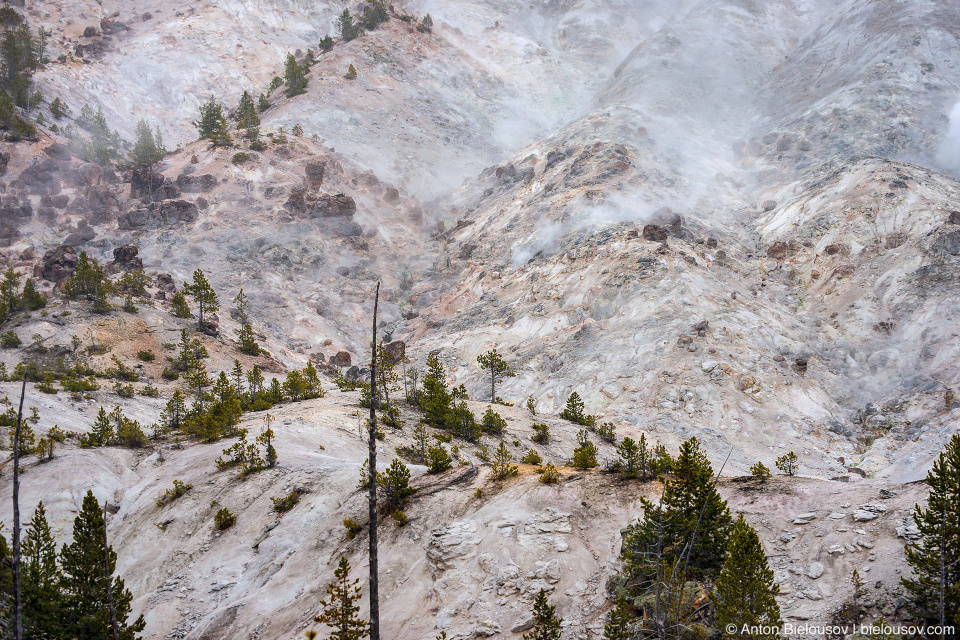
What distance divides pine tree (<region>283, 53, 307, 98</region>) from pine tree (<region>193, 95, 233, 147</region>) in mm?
14680

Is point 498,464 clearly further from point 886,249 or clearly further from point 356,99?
point 356,99

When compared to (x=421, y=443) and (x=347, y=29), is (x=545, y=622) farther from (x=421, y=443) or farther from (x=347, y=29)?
(x=347, y=29)

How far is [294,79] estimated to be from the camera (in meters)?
105

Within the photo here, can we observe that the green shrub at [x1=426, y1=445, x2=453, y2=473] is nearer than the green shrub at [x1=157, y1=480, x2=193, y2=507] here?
Yes

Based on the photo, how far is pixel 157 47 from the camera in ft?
368

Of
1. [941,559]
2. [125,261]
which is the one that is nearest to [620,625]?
[941,559]

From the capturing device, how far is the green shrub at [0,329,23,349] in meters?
46.2

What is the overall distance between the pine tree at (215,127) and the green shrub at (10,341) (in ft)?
178

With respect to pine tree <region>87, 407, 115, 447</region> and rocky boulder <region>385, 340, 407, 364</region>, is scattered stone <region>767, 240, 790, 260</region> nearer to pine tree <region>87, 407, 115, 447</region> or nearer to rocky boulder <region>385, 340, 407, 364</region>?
rocky boulder <region>385, 340, 407, 364</region>

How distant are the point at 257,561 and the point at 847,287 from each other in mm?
53633

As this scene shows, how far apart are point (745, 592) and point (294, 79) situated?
11561cm

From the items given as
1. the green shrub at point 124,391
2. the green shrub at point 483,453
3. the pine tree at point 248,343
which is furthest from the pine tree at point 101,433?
the green shrub at point 483,453

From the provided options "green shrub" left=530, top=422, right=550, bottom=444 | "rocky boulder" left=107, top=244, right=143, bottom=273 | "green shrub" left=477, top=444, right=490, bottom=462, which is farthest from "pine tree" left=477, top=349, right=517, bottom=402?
"rocky boulder" left=107, top=244, right=143, bottom=273

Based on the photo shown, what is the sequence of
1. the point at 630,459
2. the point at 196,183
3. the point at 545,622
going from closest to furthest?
the point at 545,622 < the point at 630,459 < the point at 196,183
